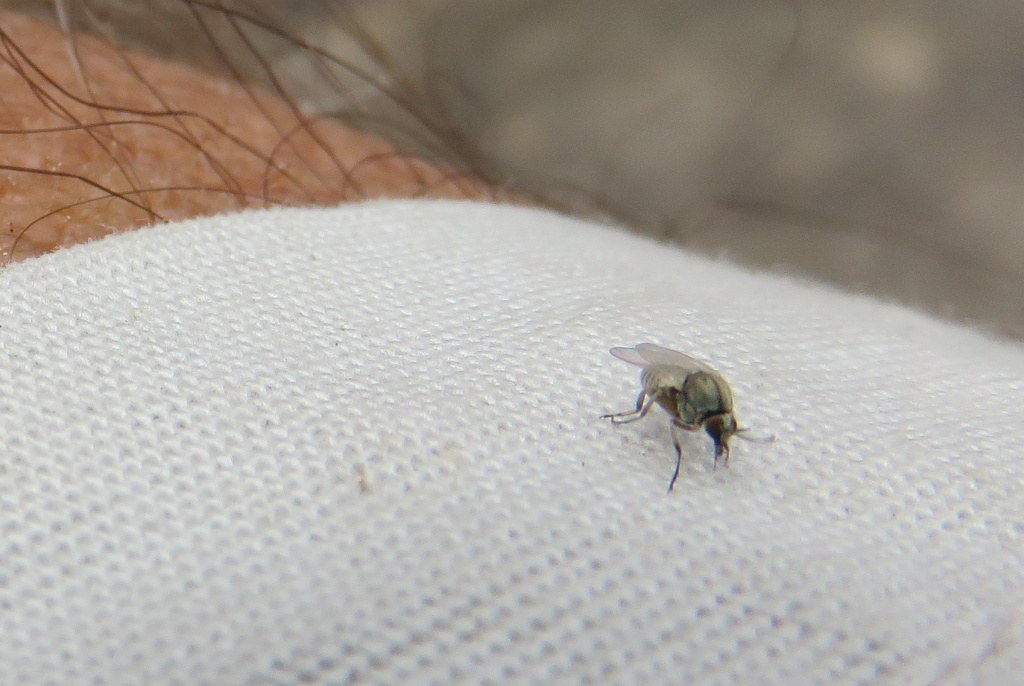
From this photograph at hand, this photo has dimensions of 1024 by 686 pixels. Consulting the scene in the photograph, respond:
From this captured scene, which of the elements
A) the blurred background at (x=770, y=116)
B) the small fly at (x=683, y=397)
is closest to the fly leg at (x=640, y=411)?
the small fly at (x=683, y=397)

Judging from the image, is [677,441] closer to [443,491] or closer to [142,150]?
[443,491]

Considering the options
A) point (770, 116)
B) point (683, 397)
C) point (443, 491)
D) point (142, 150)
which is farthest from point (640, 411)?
point (770, 116)

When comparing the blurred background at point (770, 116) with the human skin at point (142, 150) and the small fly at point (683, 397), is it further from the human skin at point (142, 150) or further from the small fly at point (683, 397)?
the small fly at point (683, 397)

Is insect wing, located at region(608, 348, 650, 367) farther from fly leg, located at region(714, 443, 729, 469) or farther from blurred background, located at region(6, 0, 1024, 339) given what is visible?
blurred background, located at region(6, 0, 1024, 339)

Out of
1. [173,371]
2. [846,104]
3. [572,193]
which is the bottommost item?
[572,193]

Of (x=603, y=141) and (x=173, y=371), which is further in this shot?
(x=603, y=141)

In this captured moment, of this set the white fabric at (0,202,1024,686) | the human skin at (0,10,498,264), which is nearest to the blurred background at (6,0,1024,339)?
the human skin at (0,10,498,264)

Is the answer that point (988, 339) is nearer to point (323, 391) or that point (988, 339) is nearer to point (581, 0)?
point (323, 391)

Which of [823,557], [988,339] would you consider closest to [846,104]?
[988,339]
